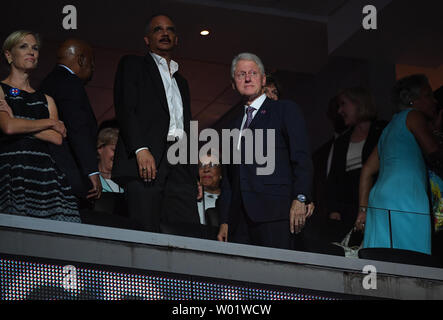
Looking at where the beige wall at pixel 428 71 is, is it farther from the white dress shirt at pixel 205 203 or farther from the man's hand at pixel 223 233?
the man's hand at pixel 223 233

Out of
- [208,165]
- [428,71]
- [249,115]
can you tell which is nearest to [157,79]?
[249,115]

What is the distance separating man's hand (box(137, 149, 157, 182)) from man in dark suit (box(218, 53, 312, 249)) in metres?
0.46

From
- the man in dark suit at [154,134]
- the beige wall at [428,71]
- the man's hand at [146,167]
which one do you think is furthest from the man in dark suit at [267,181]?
the beige wall at [428,71]

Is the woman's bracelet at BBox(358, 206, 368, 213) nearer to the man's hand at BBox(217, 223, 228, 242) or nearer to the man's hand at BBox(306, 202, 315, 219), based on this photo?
the man's hand at BBox(306, 202, 315, 219)

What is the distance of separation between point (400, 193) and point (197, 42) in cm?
517

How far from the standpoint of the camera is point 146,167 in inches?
222

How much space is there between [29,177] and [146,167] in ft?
2.47

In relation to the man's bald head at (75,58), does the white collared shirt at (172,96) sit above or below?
below

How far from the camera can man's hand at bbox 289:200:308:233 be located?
5.45 meters

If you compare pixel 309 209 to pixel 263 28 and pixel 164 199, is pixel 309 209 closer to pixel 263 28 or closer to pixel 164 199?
pixel 164 199

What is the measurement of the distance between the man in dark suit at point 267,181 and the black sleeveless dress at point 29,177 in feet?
3.21

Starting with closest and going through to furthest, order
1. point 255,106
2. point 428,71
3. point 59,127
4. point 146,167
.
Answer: point 59,127
point 146,167
point 255,106
point 428,71

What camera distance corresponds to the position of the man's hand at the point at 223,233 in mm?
5629
